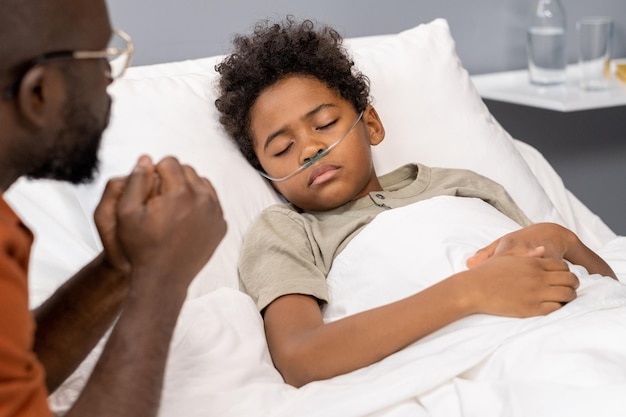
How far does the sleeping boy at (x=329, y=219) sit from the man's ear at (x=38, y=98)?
551 mm

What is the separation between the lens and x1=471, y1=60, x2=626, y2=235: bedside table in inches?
96.4

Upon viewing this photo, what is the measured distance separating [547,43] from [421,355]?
1306 mm

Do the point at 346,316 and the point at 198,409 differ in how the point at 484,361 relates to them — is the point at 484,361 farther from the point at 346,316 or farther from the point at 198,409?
the point at 198,409

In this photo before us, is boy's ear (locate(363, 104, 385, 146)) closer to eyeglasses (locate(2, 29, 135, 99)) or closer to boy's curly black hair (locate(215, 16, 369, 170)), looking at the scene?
boy's curly black hair (locate(215, 16, 369, 170))

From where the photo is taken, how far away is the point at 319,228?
158cm

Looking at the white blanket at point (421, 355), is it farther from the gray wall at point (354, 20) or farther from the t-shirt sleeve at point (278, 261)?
the gray wall at point (354, 20)

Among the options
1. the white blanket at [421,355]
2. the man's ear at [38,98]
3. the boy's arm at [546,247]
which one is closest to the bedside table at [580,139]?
the boy's arm at [546,247]

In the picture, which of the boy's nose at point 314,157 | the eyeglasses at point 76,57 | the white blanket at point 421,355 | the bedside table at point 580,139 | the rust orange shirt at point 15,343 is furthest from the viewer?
the bedside table at point 580,139

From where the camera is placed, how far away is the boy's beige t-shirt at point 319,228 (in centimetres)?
145

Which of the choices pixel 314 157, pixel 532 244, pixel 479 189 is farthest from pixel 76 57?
pixel 479 189

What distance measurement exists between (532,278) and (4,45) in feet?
2.52

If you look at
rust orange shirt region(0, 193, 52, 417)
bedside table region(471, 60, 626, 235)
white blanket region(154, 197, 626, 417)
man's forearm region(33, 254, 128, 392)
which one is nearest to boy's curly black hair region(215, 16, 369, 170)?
white blanket region(154, 197, 626, 417)

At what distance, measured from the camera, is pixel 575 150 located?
2537 millimetres

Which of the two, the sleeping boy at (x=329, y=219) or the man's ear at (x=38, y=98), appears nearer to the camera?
the man's ear at (x=38, y=98)
